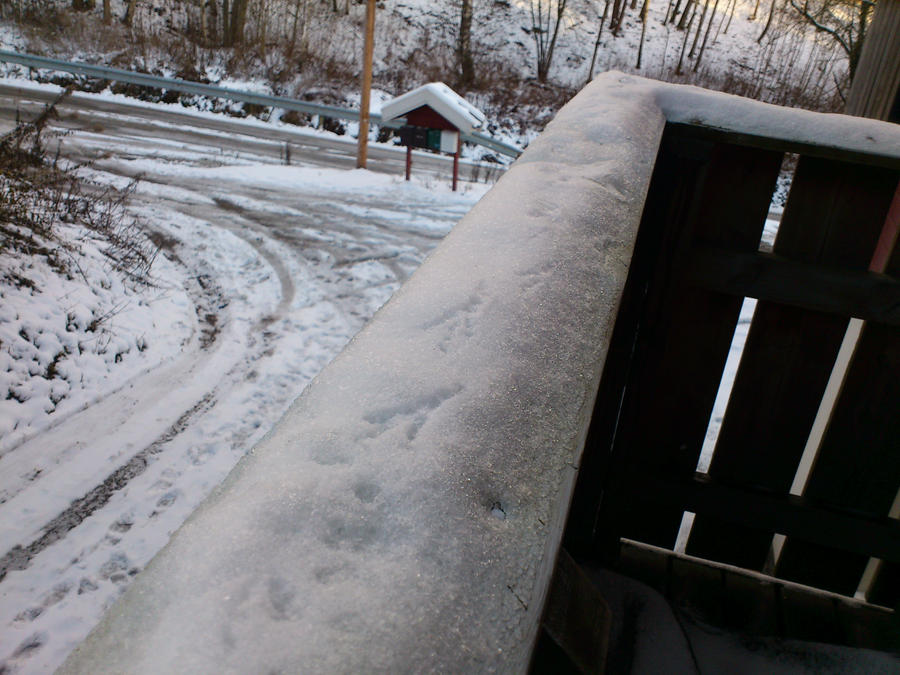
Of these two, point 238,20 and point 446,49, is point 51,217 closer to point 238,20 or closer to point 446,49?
point 238,20

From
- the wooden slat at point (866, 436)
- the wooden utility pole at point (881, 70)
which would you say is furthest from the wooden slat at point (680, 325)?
the wooden utility pole at point (881, 70)

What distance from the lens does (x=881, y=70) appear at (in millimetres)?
4023

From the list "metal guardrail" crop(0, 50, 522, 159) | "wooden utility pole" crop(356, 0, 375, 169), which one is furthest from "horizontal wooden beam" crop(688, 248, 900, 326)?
"metal guardrail" crop(0, 50, 522, 159)

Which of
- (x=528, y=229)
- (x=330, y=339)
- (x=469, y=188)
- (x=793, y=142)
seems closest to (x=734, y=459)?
(x=793, y=142)

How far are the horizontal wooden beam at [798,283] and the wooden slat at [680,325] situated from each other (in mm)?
53

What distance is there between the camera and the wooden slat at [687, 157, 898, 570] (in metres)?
1.77

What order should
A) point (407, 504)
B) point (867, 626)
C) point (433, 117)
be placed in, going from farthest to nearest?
1. point (433, 117)
2. point (867, 626)
3. point (407, 504)

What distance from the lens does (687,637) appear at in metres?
1.84

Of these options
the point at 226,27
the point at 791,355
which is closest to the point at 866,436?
the point at 791,355

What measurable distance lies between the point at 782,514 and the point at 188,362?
4.66m

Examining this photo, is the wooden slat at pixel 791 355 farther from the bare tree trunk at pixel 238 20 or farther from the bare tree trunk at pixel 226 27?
the bare tree trunk at pixel 226 27

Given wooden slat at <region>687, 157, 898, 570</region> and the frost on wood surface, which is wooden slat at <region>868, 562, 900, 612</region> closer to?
wooden slat at <region>687, 157, 898, 570</region>

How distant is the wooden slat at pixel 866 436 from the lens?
6.18 ft

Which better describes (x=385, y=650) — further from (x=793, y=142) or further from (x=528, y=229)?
(x=793, y=142)
